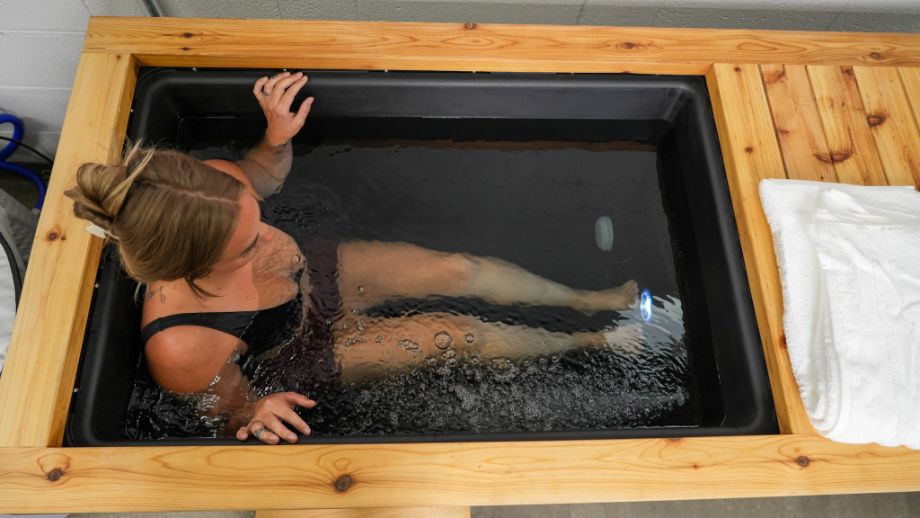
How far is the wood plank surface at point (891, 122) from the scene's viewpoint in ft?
4.54

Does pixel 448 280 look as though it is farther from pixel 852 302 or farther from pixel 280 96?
pixel 852 302

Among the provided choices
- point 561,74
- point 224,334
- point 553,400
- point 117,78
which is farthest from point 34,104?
point 553,400

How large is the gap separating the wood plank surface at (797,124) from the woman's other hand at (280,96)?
1.14 m

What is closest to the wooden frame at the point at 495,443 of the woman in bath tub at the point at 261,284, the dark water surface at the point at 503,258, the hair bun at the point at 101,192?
the woman in bath tub at the point at 261,284

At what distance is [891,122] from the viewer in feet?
4.70

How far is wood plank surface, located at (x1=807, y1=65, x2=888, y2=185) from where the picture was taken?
1378mm

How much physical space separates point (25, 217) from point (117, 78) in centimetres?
52

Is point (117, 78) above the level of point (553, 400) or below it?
above

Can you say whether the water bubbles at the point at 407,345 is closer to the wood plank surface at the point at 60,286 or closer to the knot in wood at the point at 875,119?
the wood plank surface at the point at 60,286

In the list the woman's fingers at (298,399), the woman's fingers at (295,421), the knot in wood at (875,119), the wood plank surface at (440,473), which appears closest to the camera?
the wood plank surface at (440,473)

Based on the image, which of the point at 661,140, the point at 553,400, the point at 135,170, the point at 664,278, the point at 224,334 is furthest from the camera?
the point at 661,140

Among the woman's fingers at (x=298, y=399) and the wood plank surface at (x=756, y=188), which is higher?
the wood plank surface at (x=756, y=188)

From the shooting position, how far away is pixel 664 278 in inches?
61.7

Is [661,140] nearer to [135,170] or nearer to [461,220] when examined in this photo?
[461,220]
